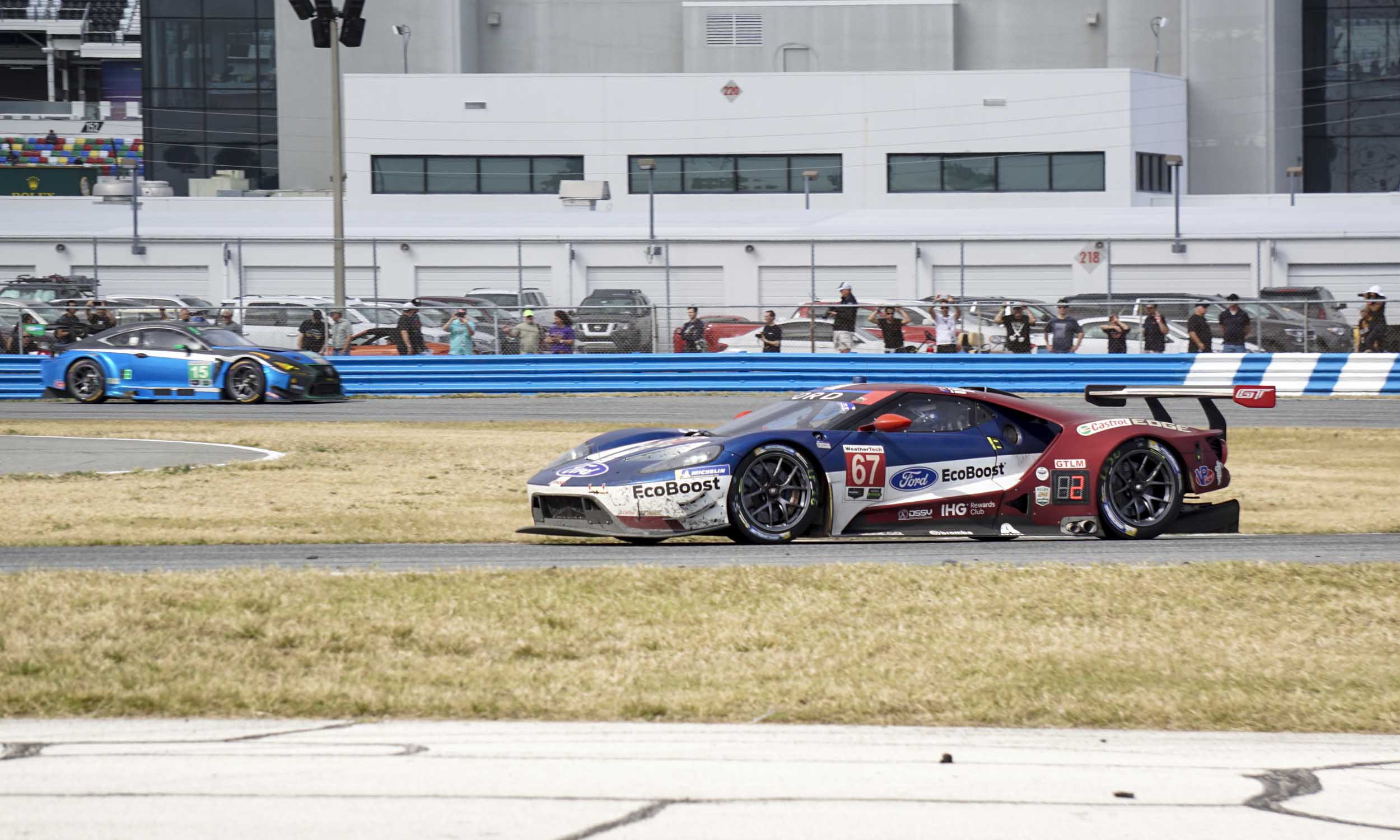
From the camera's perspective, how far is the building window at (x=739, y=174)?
50656 mm

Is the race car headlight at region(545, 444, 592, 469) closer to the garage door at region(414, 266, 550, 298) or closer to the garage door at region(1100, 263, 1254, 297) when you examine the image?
the garage door at region(1100, 263, 1254, 297)

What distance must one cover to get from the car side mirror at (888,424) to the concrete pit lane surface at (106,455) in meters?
7.96

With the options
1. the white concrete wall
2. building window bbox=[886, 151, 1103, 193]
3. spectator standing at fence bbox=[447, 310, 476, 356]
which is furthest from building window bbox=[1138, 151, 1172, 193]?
spectator standing at fence bbox=[447, 310, 476, 356]

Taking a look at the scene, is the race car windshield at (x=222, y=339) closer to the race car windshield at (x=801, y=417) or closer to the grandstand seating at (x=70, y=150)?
the race car windshield at (x=801, y=417)

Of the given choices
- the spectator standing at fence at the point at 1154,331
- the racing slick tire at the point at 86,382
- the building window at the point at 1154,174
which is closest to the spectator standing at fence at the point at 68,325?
the racing slick tire at the point at 86,382

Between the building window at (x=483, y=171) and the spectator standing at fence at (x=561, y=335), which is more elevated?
the building window at (x=483, y=171)

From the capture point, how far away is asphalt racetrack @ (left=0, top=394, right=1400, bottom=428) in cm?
2286

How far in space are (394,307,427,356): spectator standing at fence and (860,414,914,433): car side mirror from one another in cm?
1798

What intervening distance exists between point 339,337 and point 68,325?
4524mm

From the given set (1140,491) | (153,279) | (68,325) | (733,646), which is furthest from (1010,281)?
(733,646)

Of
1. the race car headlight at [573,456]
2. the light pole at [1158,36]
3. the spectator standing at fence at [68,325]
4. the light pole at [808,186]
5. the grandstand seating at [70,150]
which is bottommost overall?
the race car headlight at [573,456]

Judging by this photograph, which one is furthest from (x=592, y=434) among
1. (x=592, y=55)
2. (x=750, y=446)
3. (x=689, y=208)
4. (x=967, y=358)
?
(x=592, y=55)

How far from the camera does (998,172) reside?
5025cm

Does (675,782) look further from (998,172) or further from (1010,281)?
(998,172)
